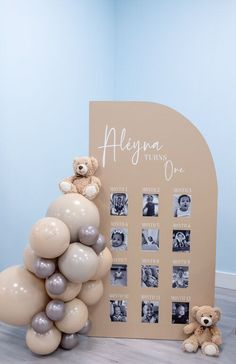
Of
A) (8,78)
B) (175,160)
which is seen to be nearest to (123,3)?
(8,78)

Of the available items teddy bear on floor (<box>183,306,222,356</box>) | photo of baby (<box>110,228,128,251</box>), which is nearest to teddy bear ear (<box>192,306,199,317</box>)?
teddy bear on floor (<box>183,306,222,356</box>)

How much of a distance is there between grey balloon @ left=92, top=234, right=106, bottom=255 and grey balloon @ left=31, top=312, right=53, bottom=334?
1.21ft

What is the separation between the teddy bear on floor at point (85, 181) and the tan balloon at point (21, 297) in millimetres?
444

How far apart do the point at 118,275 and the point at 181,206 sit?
475 mm

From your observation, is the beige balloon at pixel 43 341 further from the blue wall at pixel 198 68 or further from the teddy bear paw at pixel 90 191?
the blue wall at pixel 198 68

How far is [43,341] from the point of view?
174cm

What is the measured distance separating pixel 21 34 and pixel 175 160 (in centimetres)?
129

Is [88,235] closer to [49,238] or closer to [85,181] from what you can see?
[49,238]

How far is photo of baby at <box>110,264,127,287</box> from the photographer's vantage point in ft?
6.43

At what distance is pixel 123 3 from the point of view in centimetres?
314

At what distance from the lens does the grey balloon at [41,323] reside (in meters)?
1.72

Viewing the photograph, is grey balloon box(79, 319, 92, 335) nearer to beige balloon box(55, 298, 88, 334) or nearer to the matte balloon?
beige balloon box(55, 298, 88, 334)

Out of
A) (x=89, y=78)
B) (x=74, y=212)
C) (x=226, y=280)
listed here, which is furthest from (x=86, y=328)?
(x=89, y=78)

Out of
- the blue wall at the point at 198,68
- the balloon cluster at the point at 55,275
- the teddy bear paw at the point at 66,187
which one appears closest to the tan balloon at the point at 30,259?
the balloon cluster at the point at 55,275
